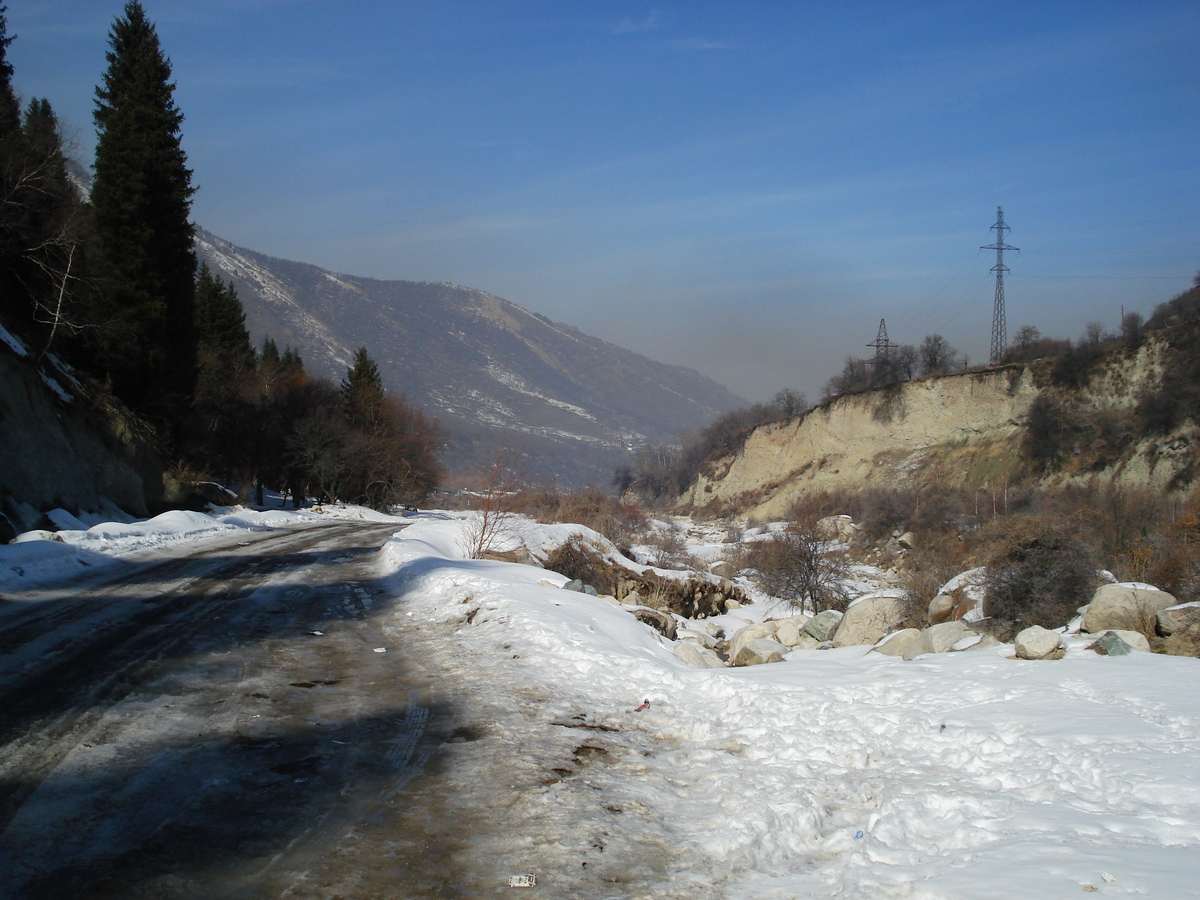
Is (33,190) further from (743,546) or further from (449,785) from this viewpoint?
(743,546)

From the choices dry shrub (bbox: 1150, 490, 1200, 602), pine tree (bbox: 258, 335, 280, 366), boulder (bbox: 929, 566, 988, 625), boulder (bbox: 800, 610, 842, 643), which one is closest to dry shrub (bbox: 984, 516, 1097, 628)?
boulder (bbox: 929, 566, 988, 625)

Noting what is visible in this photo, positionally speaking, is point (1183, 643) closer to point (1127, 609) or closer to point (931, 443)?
point (1127, 609)

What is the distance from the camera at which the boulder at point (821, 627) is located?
578 inches

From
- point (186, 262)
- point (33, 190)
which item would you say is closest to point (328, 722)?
point (33, 190)

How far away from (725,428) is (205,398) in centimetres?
6516

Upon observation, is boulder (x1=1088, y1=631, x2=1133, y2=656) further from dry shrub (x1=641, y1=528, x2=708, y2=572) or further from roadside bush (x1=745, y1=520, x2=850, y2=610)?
dry shrub (x1=641, y1=528, x2=708, y2=572)

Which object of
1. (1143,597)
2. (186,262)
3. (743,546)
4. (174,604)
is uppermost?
(186,262)

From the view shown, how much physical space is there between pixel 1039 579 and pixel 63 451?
22.5 meters

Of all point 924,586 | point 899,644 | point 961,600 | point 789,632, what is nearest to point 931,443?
point 924,586

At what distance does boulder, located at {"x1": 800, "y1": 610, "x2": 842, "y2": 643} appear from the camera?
14.7 meters

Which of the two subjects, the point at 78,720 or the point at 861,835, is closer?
the point at 861,835

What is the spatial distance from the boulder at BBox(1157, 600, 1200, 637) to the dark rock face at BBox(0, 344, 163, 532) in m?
19.6

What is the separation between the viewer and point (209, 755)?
5379 mm

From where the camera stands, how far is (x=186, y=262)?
98.6ft
